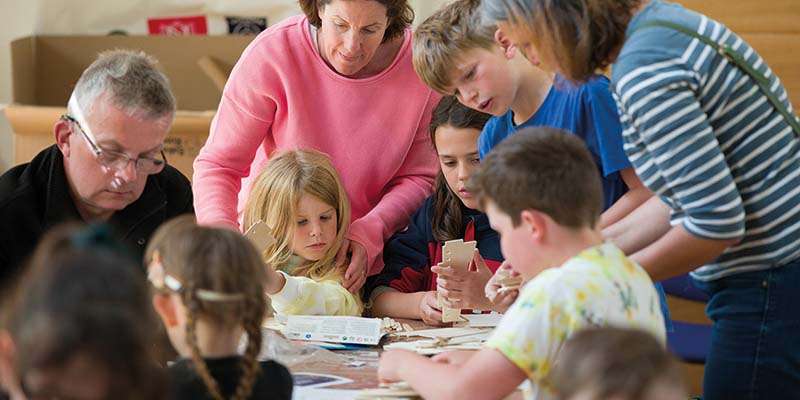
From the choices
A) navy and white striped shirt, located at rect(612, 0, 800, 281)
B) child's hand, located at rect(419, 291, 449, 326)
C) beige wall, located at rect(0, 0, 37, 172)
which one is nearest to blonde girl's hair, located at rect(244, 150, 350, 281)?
child's hand, located at rect(419, 291, 449, 326)

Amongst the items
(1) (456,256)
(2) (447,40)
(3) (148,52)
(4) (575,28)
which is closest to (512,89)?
(2) (447,40)

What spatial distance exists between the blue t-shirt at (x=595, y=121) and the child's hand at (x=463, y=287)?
380 millimetres

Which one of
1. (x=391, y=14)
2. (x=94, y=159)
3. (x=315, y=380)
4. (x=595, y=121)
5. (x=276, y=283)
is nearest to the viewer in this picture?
(x=315, y=380)

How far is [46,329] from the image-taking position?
147 centimetres

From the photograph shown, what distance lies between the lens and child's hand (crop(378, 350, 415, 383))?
2.35 meters

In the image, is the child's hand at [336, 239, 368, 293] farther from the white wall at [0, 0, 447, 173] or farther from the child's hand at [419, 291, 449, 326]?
the white wall at [0, 0, 447, 173]

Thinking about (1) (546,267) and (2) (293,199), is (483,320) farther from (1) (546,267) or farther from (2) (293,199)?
(1) (546,267)

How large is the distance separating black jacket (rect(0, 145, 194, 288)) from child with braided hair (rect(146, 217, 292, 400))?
78 cm

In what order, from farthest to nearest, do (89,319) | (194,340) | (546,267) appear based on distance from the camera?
(546,267), (194,340), (89,319)

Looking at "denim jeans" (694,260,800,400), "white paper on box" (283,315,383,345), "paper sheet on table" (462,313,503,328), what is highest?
"denim jeans" (694,260,800,400)

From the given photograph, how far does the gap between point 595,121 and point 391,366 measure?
788mm

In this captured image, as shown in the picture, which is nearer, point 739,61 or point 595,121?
point 739,61

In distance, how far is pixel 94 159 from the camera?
262 cm

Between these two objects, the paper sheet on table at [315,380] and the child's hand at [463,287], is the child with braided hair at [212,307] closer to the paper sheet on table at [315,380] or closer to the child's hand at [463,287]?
the paper sheet on table at [315,380]
